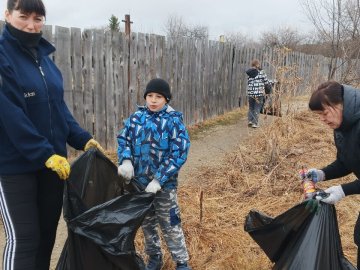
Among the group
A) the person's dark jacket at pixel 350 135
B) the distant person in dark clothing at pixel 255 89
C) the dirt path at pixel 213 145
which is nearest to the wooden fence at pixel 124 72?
the dirt path at pixel 213 145

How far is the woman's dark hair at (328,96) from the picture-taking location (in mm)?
1973

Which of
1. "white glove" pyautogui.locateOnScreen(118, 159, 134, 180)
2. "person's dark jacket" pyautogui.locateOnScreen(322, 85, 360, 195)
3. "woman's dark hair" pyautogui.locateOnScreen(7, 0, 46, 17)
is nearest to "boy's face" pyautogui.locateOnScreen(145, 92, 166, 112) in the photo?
"white glove" pyautogui.locateOnScreen(118, 159, 134, 180)

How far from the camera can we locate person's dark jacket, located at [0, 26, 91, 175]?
182cm

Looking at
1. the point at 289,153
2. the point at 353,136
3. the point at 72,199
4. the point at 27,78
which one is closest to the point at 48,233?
the point at 72,199

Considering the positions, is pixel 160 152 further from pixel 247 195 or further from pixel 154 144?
pixel 247 195

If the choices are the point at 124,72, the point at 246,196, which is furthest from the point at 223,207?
the point at 124,72

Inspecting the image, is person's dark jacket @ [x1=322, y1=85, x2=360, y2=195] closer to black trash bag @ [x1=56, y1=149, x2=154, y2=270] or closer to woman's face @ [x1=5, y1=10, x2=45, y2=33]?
black trash bag @ [x1=56, y1=149, x2=154, y2=270]

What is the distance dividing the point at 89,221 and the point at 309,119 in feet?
23.5

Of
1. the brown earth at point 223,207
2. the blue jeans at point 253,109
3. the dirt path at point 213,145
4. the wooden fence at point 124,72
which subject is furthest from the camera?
the blue jeans at point 253,109

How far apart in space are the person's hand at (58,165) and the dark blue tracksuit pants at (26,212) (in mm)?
168

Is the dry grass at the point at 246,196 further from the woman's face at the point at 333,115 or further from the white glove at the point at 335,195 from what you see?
the woman's face at the point at 333,115

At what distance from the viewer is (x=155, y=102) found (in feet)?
8.38

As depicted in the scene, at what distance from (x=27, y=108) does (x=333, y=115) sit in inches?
64.3

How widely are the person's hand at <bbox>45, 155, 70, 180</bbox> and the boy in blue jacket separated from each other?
492mm
